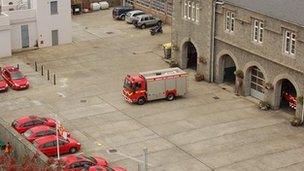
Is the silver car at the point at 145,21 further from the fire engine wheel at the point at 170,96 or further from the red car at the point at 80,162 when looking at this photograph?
the red car at the point at 80,162

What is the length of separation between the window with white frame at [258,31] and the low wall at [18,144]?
1967cm

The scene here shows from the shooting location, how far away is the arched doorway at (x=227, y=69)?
182 ft

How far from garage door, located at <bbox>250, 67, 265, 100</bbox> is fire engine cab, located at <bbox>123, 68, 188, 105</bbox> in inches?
213

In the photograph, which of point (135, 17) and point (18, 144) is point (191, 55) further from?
point (18, 144)

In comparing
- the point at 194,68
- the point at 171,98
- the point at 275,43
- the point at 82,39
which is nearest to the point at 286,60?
the point at 275,43

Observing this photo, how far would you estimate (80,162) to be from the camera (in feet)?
127

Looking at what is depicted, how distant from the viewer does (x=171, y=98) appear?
5197 cm

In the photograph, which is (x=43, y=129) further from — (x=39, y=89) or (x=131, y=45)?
(x=131, y=45)

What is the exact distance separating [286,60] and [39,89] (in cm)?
2008

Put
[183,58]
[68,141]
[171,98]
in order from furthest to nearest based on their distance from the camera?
1. [183,58]
2. [171,98]
3. [68,141]

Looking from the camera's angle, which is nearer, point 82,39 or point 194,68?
point 194,68

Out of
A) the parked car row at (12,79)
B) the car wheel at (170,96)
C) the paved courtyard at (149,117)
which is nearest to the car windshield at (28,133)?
the paved courtyard at (149,117)

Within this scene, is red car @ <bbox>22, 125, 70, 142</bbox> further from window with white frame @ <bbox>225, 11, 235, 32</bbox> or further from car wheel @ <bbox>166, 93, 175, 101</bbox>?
window with white frame @ <bbox>225, 11, 235, 32</bbox>

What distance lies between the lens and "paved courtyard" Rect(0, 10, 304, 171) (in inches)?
1657
